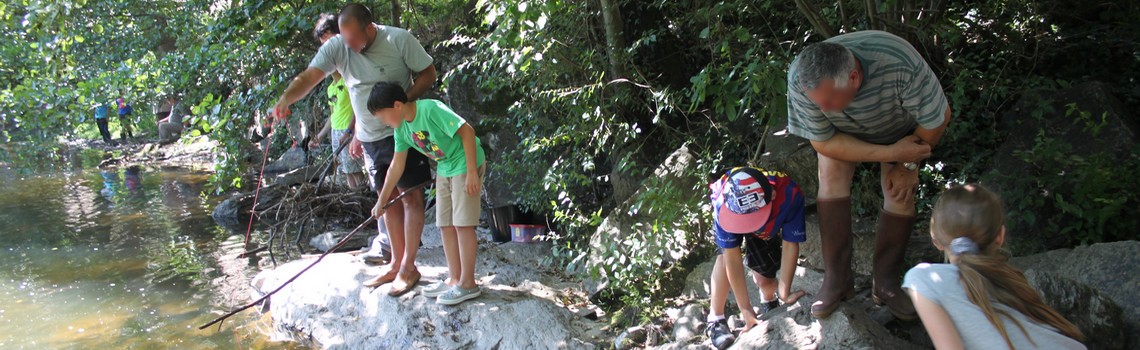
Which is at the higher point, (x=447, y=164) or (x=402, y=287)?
(x=447, y=164)

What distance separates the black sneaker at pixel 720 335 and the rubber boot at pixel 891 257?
566 millimetres

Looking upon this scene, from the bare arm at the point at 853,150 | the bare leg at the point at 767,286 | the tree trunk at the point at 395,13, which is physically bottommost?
the bare leg at the point at 767,286

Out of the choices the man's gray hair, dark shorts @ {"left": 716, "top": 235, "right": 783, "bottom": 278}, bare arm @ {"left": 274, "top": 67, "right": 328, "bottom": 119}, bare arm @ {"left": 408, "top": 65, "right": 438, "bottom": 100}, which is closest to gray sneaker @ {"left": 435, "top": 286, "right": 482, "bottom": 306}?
bare arm @ {"left": 408, "top": 65, "right": 438, "bottom": 100}

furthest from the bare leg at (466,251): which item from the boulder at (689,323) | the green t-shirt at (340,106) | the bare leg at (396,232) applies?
the green t-shirt at (340,106)

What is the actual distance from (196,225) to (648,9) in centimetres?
493

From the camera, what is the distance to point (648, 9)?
532 centimetres

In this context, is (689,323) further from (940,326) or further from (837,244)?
(940,326)

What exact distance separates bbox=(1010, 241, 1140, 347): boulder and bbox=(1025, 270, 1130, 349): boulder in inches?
3.2

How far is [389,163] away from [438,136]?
1.89 ft

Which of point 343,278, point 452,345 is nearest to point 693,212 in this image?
point 452,345

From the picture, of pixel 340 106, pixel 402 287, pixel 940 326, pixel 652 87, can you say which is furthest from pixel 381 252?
pixel 940 326

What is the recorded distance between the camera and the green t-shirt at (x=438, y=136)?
3479 mm

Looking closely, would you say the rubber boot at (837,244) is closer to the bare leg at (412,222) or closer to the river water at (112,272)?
the bare leg at (412,222)

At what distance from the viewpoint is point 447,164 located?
3.58 metres
